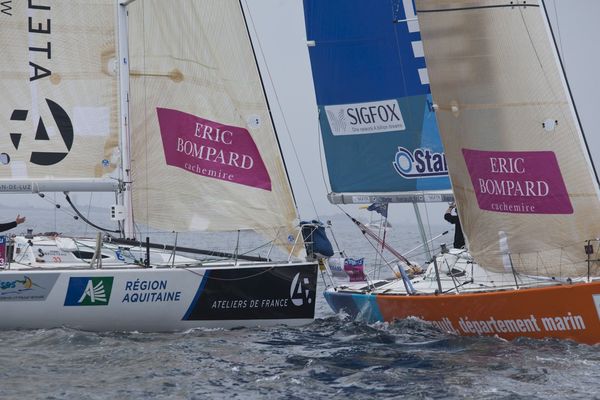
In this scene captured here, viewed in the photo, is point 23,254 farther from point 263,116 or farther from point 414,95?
point 414,95

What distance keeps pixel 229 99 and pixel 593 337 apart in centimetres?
681

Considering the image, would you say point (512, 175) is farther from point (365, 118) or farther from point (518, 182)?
point (365, 118)

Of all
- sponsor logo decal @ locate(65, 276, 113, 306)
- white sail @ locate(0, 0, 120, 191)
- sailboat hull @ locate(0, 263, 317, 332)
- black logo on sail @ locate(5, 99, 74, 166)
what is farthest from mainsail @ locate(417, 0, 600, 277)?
black logo on sail @ locate(5, 99, 74, 166)

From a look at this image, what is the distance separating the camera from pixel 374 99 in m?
18.2

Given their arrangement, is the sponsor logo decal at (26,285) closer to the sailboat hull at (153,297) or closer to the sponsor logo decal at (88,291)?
the sailboat hull at (153,297)

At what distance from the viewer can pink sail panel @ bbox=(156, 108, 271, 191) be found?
15938mm

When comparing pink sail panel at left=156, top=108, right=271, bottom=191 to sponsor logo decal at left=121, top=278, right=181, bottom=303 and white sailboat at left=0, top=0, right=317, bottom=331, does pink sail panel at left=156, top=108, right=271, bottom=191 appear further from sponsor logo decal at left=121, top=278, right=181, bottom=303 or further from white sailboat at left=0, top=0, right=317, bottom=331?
sponsor logo decal at left=121, top=278, right=181, bottom=303

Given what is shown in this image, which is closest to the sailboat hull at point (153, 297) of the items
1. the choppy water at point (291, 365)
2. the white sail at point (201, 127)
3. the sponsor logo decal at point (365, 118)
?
the choppy water at point (291, 365)

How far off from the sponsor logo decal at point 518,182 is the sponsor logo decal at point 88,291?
5488 millimetres

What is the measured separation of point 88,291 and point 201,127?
10.6 feet

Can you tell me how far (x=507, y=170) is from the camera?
1358 cm

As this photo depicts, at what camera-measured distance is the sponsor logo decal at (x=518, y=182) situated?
1326 centimetres

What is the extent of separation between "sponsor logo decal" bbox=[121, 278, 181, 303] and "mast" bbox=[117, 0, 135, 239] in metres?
1.56

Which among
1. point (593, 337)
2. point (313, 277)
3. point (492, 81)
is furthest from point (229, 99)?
point (593, 337)
